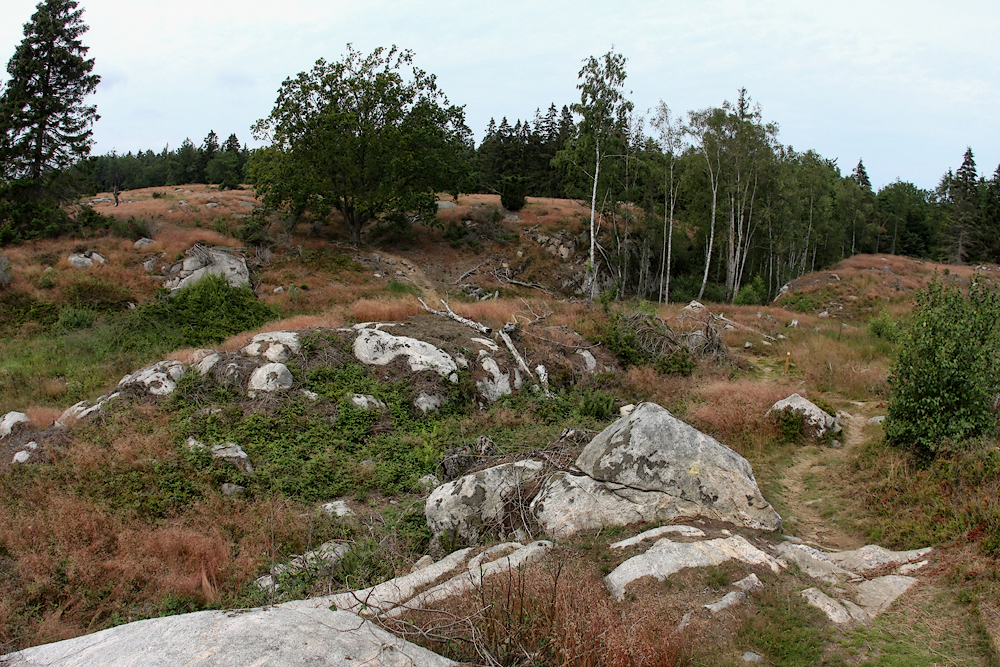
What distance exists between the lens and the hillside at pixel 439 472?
472cm

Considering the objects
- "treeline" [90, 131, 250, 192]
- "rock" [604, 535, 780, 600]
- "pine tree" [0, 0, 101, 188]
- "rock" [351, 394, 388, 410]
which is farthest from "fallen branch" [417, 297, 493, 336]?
"treeline" [90, 131, 250, 192]

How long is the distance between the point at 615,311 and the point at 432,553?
13046mm

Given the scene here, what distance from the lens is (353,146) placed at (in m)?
29.9

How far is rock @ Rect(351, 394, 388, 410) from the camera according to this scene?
11953 mm

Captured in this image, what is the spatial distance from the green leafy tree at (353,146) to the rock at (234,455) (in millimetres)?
22401

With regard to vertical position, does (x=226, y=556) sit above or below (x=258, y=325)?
below

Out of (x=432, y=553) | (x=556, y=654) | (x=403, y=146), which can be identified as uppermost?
(x=403, y=146)

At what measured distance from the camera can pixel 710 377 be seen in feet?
50.9

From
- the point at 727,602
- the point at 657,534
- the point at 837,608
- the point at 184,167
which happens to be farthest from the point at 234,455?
the point at 184,167

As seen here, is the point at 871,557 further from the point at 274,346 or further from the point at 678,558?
the point at 274,346

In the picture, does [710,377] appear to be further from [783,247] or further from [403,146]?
[783,247]

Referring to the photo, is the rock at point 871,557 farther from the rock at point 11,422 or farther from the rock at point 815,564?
the rock at point 11,422

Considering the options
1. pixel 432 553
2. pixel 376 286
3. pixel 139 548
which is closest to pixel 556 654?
pixel 432 553

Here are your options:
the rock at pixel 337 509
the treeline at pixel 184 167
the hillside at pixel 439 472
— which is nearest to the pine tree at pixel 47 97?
the hillside at pixel 439 472
